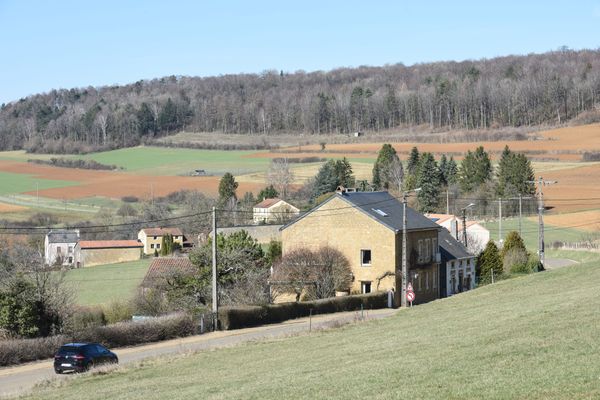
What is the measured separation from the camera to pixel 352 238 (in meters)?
61.4

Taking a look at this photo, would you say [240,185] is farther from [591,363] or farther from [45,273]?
[591,363]

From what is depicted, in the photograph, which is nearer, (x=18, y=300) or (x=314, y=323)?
(x=18, y=300)

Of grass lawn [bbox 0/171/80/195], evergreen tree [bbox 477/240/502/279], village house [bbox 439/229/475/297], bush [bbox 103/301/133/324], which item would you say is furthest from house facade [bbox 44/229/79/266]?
bush [bbox 103/301/133/324]

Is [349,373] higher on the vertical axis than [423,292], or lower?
higher

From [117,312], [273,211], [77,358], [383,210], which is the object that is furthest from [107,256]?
[77,358]

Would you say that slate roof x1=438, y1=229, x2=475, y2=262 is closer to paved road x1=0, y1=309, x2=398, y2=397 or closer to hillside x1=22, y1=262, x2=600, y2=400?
paved road x1=0, y1=309, x2=398, y2=397

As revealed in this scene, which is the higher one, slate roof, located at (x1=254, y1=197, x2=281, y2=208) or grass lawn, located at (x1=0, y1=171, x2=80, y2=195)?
grass lawn, located at (x1=0, y1=171, x2=80, y2=195)

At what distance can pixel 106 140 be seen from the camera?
197 m

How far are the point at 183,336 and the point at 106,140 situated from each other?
157 meters

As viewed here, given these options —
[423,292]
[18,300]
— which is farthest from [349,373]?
[423,292]

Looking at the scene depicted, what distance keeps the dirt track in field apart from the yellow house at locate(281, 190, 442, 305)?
60.4m

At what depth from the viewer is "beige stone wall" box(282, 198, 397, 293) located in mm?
60219

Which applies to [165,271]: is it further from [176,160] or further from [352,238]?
[176,160]

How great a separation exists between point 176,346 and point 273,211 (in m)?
70.7
